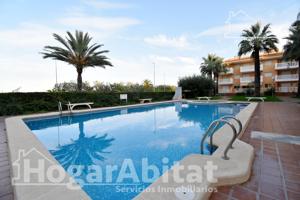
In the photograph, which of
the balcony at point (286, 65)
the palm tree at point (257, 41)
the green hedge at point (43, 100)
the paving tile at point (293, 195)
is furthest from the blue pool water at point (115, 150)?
the balcony at point (286, 65)

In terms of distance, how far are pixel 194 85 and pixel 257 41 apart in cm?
979

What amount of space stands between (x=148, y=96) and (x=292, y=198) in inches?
758

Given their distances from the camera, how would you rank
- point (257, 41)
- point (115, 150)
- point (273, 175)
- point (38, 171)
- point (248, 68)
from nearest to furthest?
point (273, 175) < point (38, 171) < point (115, 150) < point (257, 41) < point (248, 68)

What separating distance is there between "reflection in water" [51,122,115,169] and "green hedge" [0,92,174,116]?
7410mm

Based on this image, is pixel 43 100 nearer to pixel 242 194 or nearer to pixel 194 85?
pixel 242 194

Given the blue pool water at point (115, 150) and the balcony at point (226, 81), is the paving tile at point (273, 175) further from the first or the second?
the balcony at point (226, 81)

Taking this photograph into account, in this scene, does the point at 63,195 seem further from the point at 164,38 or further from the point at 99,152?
the point at 164,38

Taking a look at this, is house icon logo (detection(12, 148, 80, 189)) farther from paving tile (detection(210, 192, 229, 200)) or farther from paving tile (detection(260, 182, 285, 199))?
paving tile (detection(260, 182, 285, 199))

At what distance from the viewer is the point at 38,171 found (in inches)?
106

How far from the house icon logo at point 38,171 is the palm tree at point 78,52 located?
1367 cm

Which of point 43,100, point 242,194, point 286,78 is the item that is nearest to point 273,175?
point 242,194

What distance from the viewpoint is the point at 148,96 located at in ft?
69.0

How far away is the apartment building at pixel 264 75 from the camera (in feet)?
95.3

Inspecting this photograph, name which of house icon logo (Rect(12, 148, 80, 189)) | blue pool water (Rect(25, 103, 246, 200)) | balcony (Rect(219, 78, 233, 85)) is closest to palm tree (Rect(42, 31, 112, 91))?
blue pool water (Rect(25, 103, 246, 200))
